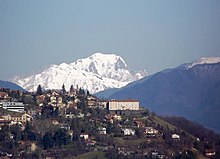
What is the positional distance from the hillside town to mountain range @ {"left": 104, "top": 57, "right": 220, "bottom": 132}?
62.1 m

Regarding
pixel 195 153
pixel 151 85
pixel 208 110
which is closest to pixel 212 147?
pixel 195 153

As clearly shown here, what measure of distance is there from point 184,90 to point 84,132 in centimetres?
9980

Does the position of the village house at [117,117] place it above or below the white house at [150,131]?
above

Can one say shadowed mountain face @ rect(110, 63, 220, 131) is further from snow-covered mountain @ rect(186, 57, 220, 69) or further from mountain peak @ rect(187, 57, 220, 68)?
mountain peak @ rect(187, 57, 220, 68)

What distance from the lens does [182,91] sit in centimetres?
15338

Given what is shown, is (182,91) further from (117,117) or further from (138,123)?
(138,123)

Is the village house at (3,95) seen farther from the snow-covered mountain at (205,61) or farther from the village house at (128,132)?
the snow-covered mountain at (205,61)

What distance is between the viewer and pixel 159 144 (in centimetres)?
5303

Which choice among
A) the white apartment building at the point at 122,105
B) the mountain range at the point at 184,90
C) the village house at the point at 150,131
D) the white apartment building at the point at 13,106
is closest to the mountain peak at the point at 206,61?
the mountain range at the point at 184,90

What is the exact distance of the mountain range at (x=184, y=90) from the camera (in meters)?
135

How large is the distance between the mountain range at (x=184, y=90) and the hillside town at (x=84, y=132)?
62116 millimetres

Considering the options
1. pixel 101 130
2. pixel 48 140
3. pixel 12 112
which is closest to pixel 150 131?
pixel 101 130

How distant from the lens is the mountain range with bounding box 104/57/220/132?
444 feet

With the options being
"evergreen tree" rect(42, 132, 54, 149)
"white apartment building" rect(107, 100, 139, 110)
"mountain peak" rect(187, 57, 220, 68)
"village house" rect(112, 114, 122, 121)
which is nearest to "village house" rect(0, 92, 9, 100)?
"white apartment building" rect(107, 100, 139, 110)
